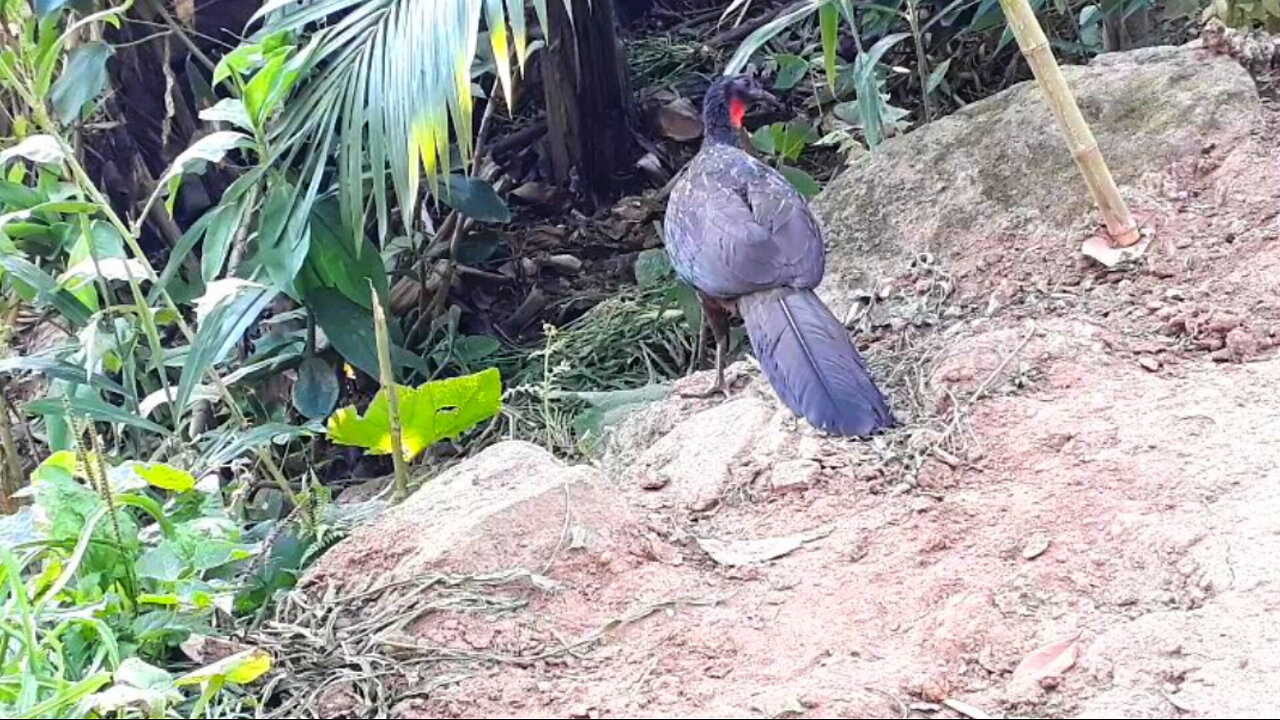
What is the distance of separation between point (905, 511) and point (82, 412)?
2207mm

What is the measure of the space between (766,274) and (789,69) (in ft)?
8.22

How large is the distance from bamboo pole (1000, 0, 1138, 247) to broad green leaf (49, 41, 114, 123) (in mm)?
2826

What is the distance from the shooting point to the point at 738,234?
152 inches

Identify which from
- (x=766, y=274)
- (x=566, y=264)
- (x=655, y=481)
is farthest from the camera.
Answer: (x=566, y=264)

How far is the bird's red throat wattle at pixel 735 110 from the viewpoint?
15.6 feet

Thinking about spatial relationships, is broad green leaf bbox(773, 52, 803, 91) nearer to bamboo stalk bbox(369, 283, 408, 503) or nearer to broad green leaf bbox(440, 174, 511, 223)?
broad green leaf bbox(440, 174, 511, 223)

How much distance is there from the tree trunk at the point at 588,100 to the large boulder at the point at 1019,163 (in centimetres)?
210

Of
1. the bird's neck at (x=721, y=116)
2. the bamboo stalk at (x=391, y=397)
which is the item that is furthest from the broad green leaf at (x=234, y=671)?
the bird's neck at (x=721, y=116)

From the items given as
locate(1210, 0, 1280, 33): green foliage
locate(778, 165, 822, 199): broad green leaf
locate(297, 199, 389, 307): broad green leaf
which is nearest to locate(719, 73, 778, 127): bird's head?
locate(778, 165, 822, 199): broad green leaf

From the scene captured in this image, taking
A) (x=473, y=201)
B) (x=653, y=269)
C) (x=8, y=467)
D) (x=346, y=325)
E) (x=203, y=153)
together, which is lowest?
(x=8, y=467)

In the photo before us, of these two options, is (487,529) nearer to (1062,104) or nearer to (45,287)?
(45,287)

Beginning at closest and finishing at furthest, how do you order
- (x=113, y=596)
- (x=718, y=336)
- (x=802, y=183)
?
(x=113, y=596) → (x=718, y=336) → (x=802, y=183)

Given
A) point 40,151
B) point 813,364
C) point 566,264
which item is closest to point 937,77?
point 566,264

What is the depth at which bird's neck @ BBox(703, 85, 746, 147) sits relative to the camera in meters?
4.74
